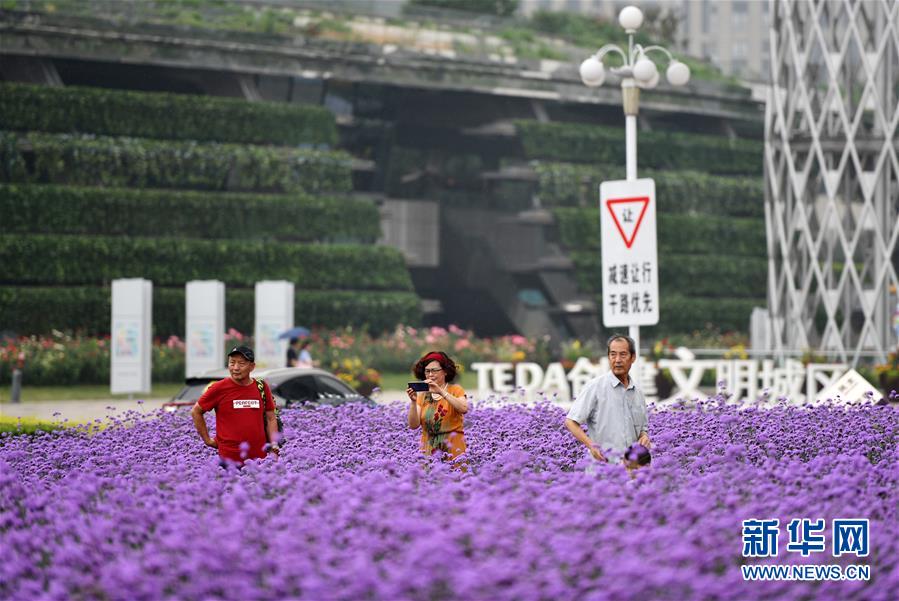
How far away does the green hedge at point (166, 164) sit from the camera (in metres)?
43.9

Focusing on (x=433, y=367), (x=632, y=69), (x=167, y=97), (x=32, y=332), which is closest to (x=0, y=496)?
(x=433, y=367)

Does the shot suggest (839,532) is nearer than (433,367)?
Yes

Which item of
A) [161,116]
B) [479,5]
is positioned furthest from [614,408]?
[479,5]

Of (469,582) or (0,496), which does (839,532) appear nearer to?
(469,582)

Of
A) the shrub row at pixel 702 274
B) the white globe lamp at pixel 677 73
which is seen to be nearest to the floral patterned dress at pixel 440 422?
the white globe lamp at pixel 677 73

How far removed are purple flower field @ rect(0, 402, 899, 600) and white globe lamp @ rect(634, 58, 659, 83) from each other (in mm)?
11134

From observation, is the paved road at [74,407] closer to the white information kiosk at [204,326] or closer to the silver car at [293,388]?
the white information kiosk at [204,326]

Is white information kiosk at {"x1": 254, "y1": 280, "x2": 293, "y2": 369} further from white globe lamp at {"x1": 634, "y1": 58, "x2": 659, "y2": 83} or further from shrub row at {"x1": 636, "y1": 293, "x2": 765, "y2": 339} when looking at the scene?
shrub row at {"x1": 636, "y1": 293, "x2": 765, "y2": 339}

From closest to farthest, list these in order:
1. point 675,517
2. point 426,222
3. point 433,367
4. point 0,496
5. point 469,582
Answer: point 469,582
point 675,517
point 0,496
point 433,367
point 426,222

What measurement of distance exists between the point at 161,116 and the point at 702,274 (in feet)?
69.7

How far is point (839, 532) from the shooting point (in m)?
8.29

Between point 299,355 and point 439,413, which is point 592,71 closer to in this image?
point 299,355

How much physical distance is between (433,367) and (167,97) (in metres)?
36.7

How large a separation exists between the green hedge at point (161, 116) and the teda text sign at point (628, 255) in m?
29.7
